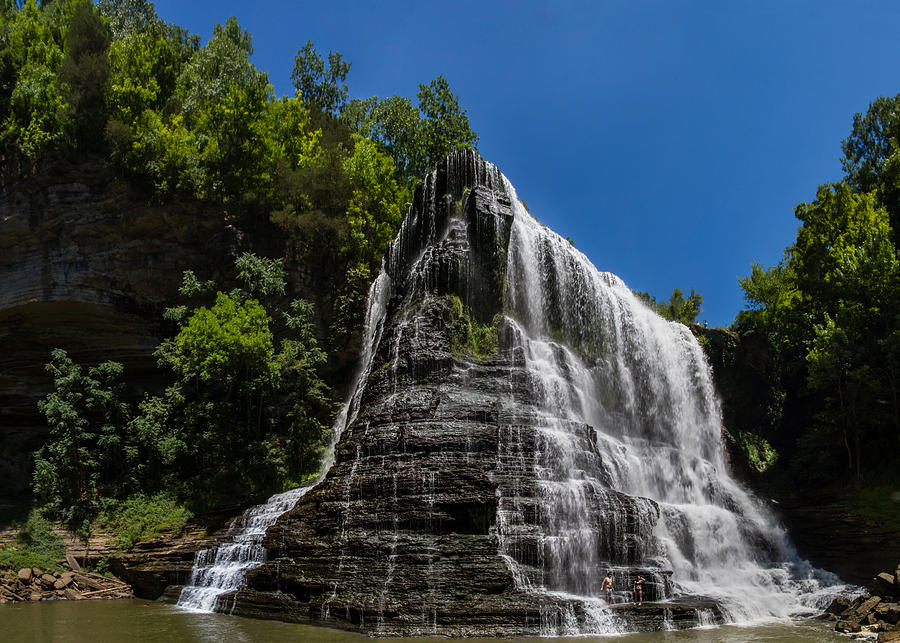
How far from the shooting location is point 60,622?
14164 mm

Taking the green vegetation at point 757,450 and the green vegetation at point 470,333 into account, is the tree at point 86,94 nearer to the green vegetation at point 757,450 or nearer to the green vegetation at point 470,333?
the green vegetation at point 470,333

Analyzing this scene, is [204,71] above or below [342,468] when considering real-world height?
above

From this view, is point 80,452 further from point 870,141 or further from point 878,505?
point 870,141

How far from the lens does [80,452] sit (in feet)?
74.8

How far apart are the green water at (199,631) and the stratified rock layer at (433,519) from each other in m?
0.57

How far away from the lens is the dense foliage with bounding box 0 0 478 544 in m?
23.3

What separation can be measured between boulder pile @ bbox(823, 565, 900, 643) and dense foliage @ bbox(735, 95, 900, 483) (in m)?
8.29

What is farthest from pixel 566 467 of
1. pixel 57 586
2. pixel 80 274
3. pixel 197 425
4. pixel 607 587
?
pixel 80 274

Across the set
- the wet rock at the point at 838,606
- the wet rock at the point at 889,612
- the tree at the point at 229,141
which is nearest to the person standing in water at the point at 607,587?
the wet rock at the point at 889,612

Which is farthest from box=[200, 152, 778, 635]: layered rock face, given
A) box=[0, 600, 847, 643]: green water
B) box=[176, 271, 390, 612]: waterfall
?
box=[176, 271, 390, 612]: waterfall

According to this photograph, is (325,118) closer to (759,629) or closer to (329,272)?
(329,272)

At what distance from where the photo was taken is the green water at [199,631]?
1191cm

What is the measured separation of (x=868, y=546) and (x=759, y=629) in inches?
348

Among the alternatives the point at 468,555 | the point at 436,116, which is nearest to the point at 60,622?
the point at 468,555
